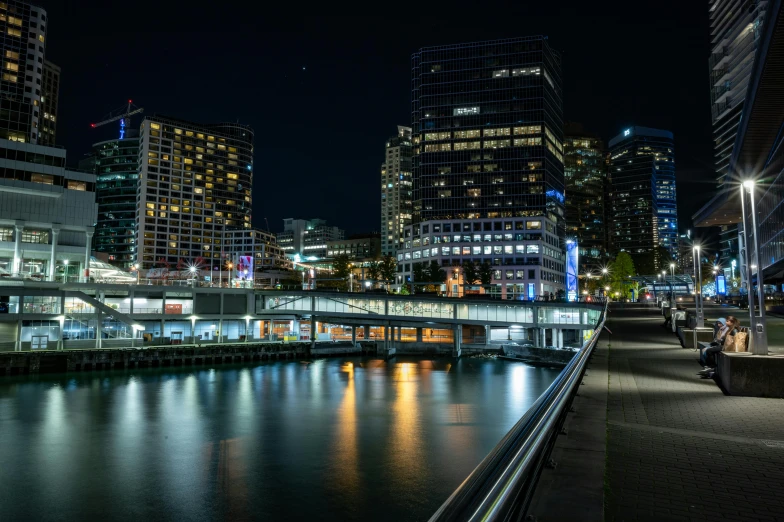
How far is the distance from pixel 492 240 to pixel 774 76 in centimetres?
13209

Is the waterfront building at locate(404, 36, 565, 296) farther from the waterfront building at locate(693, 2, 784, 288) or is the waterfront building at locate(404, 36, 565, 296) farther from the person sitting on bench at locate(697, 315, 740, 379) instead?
the person sitting on bench at locate(697, 315, 740, 379)

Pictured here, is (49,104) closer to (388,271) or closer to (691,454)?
(388,271)

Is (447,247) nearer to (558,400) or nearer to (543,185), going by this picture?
(543,185)

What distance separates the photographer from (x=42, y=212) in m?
87.2

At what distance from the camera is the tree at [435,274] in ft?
475

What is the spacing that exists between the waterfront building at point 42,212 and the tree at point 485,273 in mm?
91830

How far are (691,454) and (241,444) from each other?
26576mm

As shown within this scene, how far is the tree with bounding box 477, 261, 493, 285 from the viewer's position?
5733 inches

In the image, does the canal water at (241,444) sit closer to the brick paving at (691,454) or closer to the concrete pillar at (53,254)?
the brick paving at (691,454)

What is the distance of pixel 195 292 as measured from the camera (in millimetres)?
85750

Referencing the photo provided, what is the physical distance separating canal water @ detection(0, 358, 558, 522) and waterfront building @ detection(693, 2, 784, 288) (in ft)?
54.6

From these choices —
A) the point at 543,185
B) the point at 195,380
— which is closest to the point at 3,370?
the point at 195,380

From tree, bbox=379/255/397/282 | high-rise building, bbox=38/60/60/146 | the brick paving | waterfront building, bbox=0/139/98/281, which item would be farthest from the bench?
high-rise building, bbox=38/60/60/146

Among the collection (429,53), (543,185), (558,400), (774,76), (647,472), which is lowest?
(647,472)
